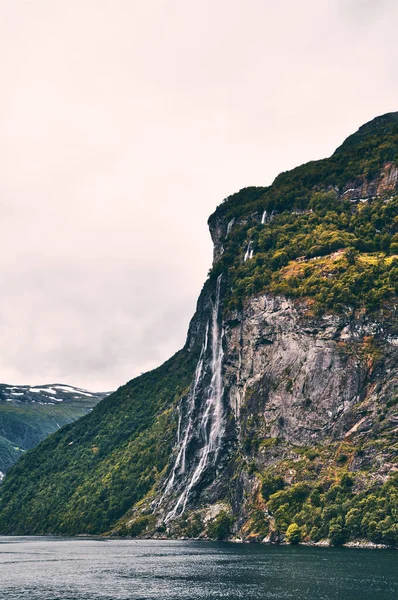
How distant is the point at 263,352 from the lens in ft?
546

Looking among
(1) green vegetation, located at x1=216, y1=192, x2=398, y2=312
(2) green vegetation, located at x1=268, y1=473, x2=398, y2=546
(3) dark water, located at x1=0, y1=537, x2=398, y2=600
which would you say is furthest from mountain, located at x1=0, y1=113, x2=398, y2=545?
(3) dark water, located at x1=0, y1=537, x2=398, y2=600

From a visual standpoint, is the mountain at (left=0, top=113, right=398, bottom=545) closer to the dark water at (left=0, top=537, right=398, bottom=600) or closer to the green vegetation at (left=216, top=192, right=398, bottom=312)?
the green vegetation at (left=216, top=192, right=398, bottom=312)

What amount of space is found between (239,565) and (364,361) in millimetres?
60633

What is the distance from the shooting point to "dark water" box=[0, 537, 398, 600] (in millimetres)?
71188

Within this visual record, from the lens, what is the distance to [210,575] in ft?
281

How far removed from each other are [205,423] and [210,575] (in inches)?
3805

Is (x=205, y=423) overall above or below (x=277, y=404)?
above

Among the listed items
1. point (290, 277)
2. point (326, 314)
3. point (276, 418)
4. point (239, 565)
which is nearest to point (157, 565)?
point (239, 565)

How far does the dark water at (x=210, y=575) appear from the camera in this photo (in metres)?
71.2

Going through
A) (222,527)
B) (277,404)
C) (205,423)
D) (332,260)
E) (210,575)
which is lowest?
(210,575)

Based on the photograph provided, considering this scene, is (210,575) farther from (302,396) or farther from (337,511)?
(302,396)

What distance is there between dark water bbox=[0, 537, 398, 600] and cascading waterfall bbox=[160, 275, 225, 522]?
52.7 m

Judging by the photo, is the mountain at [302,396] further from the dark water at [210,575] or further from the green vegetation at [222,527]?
the dark water at [210,575]

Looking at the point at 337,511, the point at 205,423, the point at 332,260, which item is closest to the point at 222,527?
the point at 205,423
